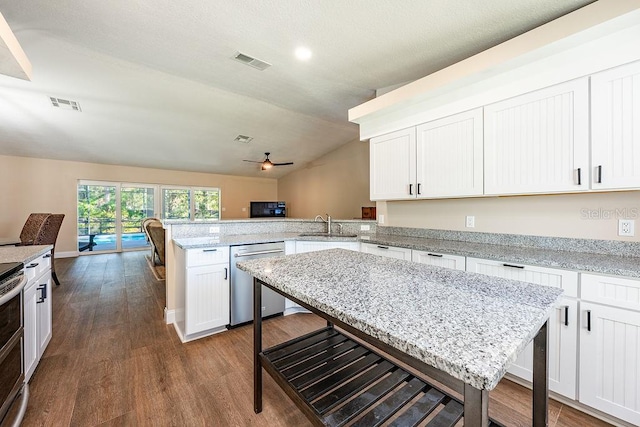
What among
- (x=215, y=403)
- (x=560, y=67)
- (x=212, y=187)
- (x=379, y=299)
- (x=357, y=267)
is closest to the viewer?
(x=379, y=299)

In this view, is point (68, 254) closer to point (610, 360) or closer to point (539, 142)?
point (539, 142)

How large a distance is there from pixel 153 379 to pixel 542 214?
3294mm

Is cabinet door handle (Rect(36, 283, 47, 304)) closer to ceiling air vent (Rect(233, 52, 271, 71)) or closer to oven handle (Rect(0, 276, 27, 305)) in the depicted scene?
oven handle (Rect(0, 276, 27, 305))

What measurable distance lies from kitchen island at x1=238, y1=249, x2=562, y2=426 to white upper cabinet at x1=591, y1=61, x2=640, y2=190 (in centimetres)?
121

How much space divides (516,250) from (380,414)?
172cm

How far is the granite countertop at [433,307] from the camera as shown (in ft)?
2.02

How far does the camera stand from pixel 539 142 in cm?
197

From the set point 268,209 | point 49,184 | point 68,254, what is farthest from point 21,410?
point 268,209

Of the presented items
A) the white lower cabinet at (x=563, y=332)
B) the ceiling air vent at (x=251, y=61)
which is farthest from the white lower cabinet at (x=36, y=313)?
the white lower cabinet at (x=563, y=332)

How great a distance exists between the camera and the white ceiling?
6.29 feet

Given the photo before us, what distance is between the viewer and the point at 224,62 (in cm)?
280

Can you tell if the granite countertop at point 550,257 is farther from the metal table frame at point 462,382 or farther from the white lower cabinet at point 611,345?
the metal table frame at point 462,382

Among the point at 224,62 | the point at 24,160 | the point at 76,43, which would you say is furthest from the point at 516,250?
the point at 24,160

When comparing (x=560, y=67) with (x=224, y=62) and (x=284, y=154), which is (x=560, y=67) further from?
(x=284, y=154)
